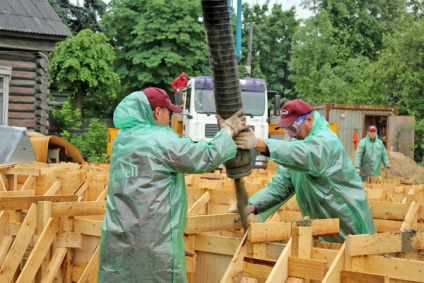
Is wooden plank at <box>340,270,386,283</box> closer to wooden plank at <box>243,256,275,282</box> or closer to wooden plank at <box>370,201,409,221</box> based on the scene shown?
wooden plank at <box>243,256,275,282</box>

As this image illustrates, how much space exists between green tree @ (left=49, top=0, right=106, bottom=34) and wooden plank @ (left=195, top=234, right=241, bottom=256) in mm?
44424

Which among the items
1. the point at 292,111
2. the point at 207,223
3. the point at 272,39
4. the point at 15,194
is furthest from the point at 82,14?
the point at 292,111

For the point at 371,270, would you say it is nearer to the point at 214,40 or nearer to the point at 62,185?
the point at 214,40

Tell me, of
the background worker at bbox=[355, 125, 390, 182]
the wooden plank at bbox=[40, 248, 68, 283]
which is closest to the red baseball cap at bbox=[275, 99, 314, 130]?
the wooden plank at bbox=[40, 248, 68, 283]

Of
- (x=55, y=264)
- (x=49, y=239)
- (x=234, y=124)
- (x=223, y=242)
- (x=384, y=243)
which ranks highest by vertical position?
(x=234, y=124)

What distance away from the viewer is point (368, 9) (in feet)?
181

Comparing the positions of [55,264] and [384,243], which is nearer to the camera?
[384,243]

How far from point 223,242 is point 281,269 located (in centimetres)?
134

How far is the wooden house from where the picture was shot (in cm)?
2203

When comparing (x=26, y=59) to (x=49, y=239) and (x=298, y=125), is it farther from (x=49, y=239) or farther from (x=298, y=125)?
(x=298, y=125)

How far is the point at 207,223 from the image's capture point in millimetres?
6445

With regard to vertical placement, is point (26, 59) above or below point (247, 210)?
above

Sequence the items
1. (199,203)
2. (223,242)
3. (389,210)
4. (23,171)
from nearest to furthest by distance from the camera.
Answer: (223,242) → (389,210) → (199,203) → (23,171)

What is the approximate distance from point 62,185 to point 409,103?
82.3 feet
